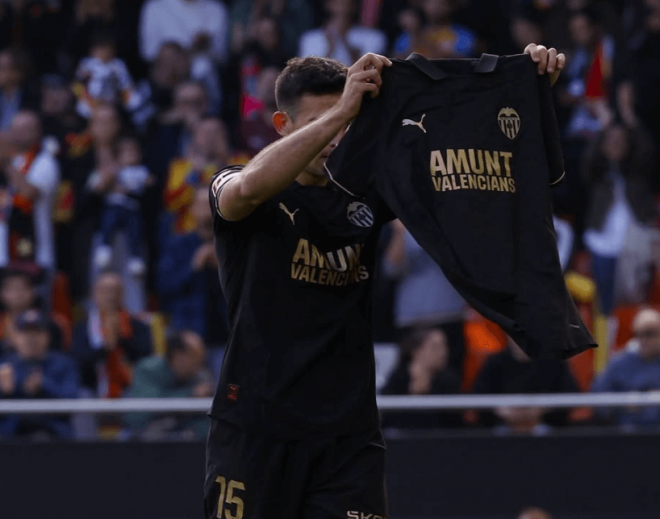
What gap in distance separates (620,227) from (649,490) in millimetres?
2661

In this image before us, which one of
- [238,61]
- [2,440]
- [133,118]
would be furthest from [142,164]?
[2,440]

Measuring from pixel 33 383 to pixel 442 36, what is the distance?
4.58 m

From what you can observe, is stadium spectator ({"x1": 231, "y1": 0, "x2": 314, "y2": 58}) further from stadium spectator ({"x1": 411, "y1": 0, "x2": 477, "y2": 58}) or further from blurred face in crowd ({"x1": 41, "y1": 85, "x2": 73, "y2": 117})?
blurred face in crowd ({"x1": 41, "y1": 85, "x2": 73, "y2": 117})

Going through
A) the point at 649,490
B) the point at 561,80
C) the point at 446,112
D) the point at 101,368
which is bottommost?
the point at 649,490

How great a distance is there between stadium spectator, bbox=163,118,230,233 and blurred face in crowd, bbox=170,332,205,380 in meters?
1.53

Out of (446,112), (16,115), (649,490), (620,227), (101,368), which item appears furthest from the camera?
(16,115)

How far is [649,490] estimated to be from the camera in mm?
7418

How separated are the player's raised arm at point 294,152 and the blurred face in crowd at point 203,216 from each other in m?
5.15

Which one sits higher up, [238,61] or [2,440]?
[238,61]

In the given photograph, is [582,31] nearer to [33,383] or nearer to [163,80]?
[163,80]

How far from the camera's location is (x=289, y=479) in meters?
4.09

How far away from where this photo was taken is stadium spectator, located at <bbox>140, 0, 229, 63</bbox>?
1102 cm

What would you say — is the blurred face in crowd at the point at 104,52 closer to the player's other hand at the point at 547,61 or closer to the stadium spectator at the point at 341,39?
the stadium spectator at the point at 341,39

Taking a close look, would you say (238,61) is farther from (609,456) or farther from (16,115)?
(609,456)
